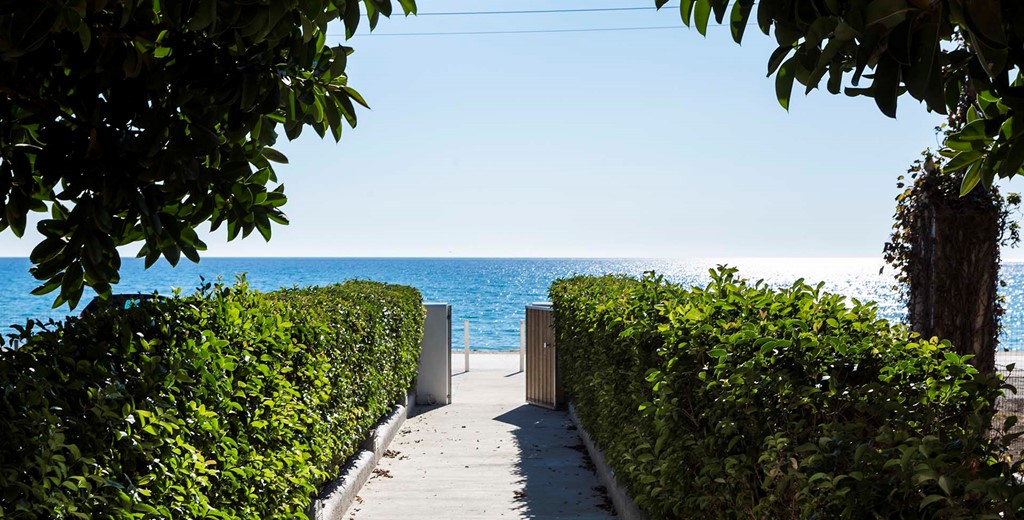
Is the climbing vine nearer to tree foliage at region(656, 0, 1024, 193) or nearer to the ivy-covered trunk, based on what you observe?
the ivy-covered trunk

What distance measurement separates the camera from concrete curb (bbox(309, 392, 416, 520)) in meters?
6.03

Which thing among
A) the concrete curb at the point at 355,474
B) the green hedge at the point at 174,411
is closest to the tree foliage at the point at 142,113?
the green hedge at the point at 174,411

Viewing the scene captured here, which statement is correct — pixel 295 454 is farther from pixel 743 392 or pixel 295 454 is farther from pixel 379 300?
pixel 379 300

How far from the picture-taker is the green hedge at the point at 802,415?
221 cm

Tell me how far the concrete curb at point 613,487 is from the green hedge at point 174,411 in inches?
88.7

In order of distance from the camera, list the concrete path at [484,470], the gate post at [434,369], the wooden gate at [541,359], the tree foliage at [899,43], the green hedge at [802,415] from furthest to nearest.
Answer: the gate post at [434,369]
the wooden gate at [541,359]
the concrete path at [484,470]
the green hedge at [802,415]
the tree foliage at [899,43]

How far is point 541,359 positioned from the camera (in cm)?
1232

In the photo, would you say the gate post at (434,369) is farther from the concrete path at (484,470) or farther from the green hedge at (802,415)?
the green hedge at (802,415)

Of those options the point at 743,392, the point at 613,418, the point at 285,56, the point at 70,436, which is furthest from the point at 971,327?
the point at 70,436

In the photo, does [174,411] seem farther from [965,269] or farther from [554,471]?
[554,471]

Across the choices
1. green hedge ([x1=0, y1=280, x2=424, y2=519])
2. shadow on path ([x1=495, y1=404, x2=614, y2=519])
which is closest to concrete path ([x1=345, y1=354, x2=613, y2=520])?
shadow on path ([x1=495, y1=404, x2=614, y2=519])

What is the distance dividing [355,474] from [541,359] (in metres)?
5.50

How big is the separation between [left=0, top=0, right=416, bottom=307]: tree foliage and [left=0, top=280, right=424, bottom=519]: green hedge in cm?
32

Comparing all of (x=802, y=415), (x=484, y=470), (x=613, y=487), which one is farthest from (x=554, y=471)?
(x=802, y=415)
